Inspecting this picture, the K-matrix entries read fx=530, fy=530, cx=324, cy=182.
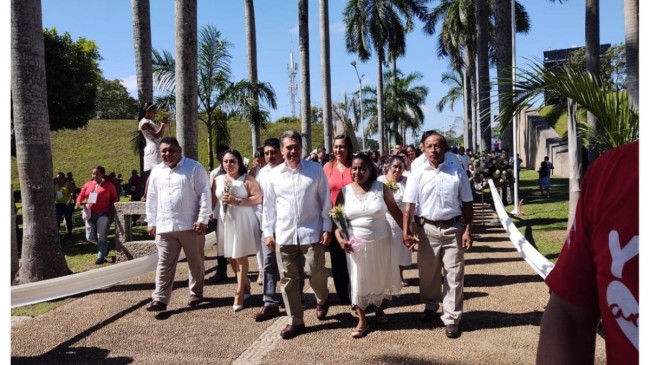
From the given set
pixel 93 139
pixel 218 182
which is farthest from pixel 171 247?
pixel 93 139

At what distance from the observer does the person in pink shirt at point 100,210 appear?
10219 millimetres

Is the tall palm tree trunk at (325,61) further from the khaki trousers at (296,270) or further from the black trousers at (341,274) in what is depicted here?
the khaki trousers at (296,270)

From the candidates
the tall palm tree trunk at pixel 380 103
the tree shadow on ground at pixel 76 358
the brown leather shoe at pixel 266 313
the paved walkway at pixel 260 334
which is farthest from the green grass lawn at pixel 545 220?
the tall palm tree trunk at pixel 380 103

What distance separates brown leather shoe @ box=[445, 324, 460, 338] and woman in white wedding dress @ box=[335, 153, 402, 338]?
2.33 ft

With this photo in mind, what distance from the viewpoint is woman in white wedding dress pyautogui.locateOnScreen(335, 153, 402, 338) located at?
5574mm

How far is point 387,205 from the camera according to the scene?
577cm

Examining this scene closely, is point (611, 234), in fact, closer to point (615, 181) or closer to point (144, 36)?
point (615, 181)

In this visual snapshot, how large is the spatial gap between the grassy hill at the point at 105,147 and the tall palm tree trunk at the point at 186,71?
26719 mm

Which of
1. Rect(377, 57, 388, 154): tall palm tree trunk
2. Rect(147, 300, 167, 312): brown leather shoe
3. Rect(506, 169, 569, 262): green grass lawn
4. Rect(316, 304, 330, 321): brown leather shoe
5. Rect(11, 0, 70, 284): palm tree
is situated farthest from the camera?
Rect(377, 57, 388, 154): tall palm tree trunk

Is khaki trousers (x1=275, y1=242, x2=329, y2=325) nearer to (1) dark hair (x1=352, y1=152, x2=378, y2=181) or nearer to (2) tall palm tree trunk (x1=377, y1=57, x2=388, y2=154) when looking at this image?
(1) dark hair (x1=352, y1=152, x2=378, y2=181)

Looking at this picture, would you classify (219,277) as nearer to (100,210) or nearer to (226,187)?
(226,187)

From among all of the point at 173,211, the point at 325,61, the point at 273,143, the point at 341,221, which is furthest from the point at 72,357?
the point at 325,61

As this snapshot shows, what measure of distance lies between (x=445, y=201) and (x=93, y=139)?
44.2 metres

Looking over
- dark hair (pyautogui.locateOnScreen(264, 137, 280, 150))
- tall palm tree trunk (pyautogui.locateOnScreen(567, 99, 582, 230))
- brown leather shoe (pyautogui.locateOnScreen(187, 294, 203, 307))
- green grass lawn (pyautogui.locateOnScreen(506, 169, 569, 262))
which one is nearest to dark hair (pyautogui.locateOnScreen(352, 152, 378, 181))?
dark hair (pyautogui.locateOnScreen(264, 137, 280, 150))
